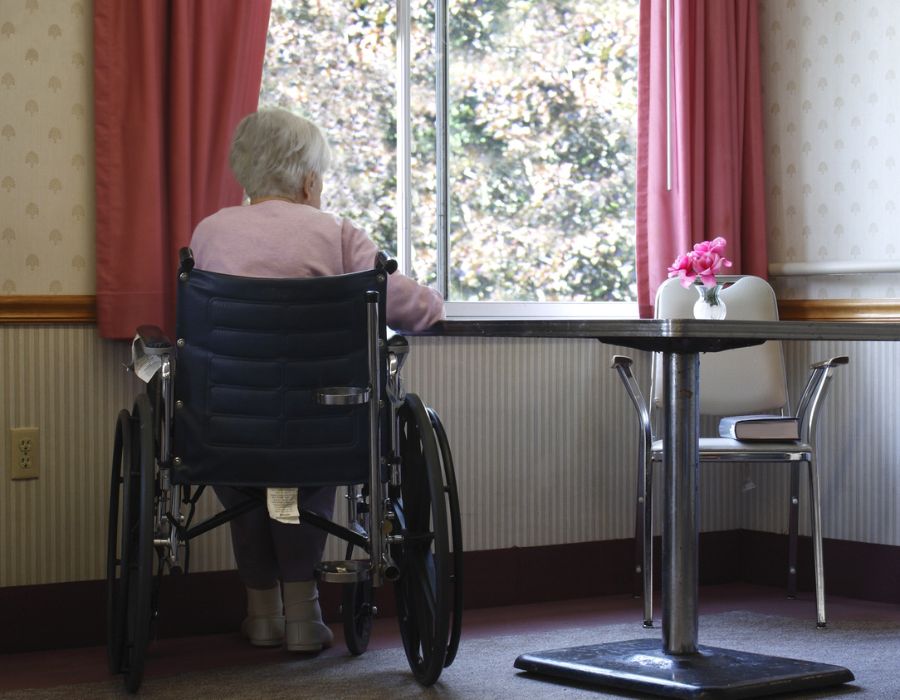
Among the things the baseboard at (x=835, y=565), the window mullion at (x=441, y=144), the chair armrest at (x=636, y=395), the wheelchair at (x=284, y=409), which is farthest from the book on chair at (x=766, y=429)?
the wheelchair at (x=284, y=409)

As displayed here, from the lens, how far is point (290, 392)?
2.21 meters

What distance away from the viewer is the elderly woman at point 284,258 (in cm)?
240

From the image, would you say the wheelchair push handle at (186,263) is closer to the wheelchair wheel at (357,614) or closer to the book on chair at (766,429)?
the wheelchair wheel at (357,614)

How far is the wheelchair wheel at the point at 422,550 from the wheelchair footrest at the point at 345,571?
11cm

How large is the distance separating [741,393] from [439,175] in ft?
3.24

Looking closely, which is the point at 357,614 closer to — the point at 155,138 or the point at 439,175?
the point at 155,138

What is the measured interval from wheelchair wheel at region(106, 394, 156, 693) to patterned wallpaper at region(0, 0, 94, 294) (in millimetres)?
516

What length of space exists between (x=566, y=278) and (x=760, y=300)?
57 cm

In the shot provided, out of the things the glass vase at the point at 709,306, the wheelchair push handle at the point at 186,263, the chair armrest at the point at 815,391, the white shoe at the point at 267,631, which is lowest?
the white shoe at the point at 267,631

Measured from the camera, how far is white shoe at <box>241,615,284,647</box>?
266cm

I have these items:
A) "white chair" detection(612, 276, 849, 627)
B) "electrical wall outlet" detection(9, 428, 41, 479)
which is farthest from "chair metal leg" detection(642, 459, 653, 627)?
"electrical wall outlet" detection(9, 428, 41, 479)

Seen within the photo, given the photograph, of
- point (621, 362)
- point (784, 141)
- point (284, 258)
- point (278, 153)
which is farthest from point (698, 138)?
point (284, 258)

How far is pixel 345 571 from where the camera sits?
2.09 m

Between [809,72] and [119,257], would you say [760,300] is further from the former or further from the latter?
[119,257]
